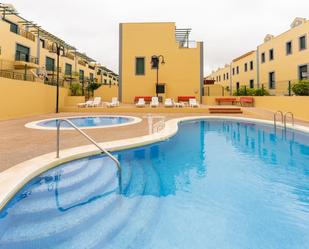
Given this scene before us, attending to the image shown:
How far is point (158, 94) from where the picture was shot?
2323 cm

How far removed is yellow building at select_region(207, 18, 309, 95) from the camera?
64.5ft

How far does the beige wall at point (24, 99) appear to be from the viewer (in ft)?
40.4

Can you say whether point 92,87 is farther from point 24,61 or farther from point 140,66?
point 24,61

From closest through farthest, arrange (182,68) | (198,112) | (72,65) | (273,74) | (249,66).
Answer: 1. (198,112)
2. (182,68)
3. (273,74)
4. (249,66)
5. (72,65)

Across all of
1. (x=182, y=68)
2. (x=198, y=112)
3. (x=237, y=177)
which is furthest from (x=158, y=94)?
(x=237, y=177)

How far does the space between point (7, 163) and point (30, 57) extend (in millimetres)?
26902

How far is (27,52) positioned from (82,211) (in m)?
29.0

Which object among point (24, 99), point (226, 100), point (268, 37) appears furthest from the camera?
point (268, 37)

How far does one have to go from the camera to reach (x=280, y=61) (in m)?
23.2

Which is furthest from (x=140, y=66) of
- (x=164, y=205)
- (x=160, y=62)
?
(x=164, y=205)

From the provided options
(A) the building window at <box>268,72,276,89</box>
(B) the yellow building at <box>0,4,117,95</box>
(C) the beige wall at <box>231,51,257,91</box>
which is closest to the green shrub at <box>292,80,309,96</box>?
(A) the building window at <box>268,72,276,89</box>

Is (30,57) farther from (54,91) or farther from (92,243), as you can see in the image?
(92,243)

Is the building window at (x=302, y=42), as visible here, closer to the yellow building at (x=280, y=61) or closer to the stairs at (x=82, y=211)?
the yellow building at (x=280, y=61)

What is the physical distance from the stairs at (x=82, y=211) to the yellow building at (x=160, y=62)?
19.6 m
